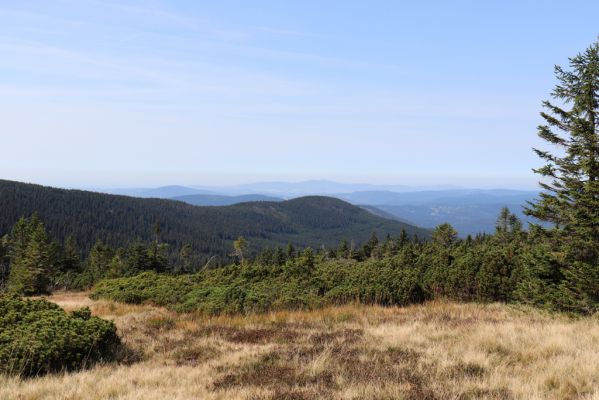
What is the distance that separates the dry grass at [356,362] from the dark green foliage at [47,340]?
18.7 inches

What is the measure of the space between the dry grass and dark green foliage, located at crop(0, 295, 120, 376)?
475 millimetres

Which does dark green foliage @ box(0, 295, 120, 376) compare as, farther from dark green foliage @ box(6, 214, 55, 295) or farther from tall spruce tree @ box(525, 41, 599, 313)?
dark green foliage @ box(6, 214, 55, 295)

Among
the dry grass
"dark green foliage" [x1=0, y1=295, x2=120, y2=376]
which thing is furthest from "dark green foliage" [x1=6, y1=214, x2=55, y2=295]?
the dry grass

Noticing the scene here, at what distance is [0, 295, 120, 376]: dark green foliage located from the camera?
22.2 ft

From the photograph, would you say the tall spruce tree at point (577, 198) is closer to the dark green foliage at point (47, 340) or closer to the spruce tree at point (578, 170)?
the spruce tree at point (578, 170)

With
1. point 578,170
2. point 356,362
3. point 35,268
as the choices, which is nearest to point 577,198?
point 578,170

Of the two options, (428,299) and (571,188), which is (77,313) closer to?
(428,299)

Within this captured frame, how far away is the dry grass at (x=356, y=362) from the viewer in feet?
18.3

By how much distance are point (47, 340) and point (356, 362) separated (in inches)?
221

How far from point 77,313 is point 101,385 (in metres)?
3.79

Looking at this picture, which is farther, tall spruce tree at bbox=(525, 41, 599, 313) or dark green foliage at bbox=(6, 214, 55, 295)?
dark green foliage at bbox=(6, 214, 55, 295)

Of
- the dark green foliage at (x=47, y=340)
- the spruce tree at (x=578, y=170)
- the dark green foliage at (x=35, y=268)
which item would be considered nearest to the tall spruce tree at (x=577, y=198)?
the spruce tree at (x=578, y=170)

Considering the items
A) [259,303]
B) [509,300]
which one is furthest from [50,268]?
[509,300]

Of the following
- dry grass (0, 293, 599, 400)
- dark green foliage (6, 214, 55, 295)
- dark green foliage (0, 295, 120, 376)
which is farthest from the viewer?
dark green foliage (6, 214, 55, 295)
